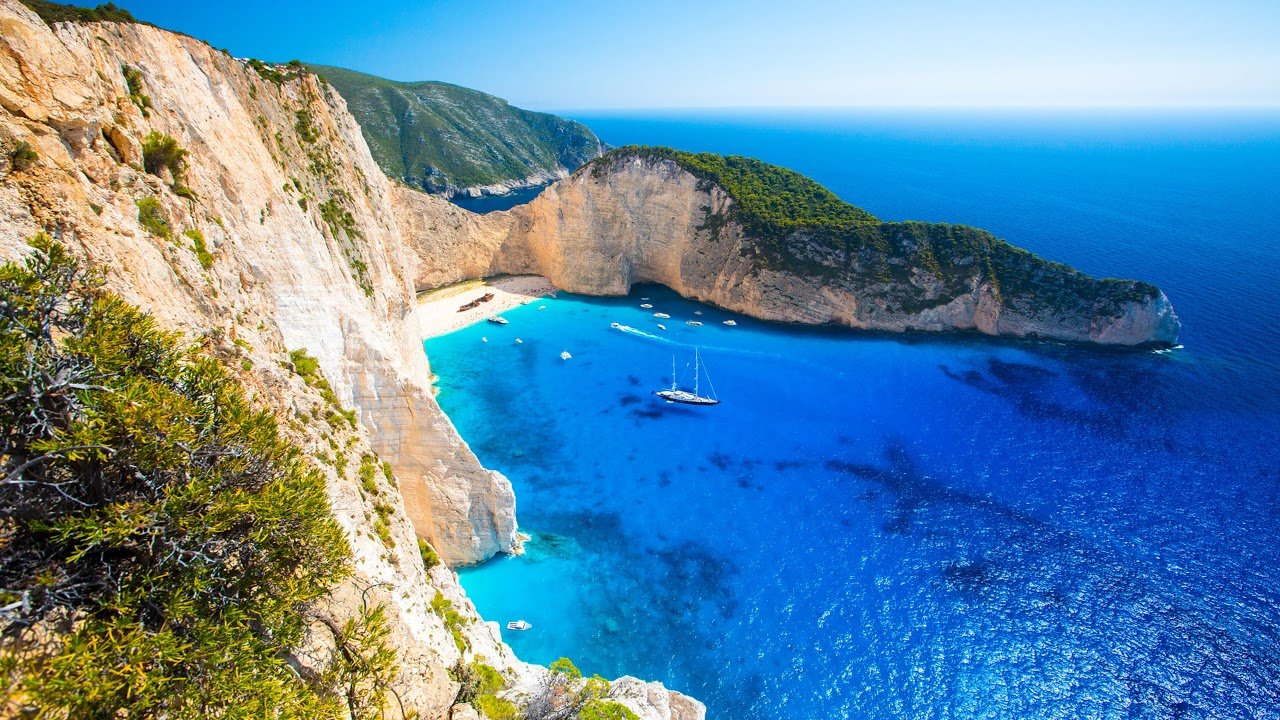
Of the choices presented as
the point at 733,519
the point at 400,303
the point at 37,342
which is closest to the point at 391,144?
the point at 400,303

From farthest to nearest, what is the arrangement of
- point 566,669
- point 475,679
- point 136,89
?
1. point 566,669
2. point 136,89
3. point 475,679

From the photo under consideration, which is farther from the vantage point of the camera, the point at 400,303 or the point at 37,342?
the point at 400,303

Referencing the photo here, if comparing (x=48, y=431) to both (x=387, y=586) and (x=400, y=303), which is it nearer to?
(x=387, y=586)

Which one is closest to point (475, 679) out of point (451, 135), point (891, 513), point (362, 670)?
point (362, 670)

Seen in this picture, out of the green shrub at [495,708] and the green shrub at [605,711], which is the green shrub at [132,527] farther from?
the green shrub at [605,711]

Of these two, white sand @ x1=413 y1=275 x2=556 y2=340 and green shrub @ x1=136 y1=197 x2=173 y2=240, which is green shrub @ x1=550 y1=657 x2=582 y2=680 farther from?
white sand @ x1=413 y1=275 x2=556 y2=340

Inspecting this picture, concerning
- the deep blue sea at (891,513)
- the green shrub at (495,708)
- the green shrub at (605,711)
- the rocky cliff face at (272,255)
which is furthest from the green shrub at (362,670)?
the deep blue sea at (891,513)

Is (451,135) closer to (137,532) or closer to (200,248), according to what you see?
(200,248)
